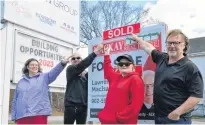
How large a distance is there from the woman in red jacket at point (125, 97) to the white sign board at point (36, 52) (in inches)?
77.9

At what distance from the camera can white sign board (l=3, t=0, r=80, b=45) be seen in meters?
4.65

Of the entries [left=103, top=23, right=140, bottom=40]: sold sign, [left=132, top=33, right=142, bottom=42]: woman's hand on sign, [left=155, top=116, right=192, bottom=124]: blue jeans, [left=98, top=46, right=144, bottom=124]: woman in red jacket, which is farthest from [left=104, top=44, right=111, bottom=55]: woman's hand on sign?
[left=155, top=116, right=192, bottom=124]: blue jeans

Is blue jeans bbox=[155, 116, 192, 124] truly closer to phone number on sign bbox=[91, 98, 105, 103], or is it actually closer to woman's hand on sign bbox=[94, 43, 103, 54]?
phone number on sign bbox=[91, 98, 105, 103]

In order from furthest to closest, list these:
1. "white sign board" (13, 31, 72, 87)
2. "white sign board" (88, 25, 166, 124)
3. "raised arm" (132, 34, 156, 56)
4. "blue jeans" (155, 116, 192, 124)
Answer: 1. "white sign board" (13, 31, 72, 87)
2. "white sign board" (88, 25, 166, 124)
3. "raised arm" (132, 34, 156, 56)
4. "blue jeans" (155, 116, 192, 124)

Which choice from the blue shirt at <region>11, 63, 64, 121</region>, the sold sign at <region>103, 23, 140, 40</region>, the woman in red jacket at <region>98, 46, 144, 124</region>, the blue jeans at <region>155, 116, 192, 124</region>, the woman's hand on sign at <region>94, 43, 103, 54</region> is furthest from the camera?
the woman's hand on sign at <region>94, 43, 103, 54</region>

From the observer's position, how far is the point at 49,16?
538 centimetres

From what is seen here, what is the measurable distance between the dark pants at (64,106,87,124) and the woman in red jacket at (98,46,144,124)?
80 centimetres

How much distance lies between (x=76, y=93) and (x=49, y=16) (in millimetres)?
1985

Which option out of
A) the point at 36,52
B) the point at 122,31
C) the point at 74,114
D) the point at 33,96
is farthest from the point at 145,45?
the point at 36,52

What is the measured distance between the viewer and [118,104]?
3127mm

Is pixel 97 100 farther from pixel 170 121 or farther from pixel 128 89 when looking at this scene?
pixel 170 121

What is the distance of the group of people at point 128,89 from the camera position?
271cm

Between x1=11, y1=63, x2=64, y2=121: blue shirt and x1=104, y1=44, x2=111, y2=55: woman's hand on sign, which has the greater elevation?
x1=104, y1=44, x2=111, y2=55: woman's hand on sign

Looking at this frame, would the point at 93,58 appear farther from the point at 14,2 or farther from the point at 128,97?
the point at 14,2
